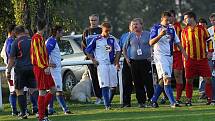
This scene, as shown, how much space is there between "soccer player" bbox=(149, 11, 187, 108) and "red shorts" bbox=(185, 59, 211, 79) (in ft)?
1.67

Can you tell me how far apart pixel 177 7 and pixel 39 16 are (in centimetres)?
5405

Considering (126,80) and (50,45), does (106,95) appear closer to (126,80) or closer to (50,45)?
(126,80)

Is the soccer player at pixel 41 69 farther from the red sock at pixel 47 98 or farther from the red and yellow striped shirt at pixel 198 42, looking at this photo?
the red and yellow striped shirt at pixel 198 42

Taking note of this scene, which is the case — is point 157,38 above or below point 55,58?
above

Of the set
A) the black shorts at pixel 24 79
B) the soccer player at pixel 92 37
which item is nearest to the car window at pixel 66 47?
the soccer player at pixel 92 37

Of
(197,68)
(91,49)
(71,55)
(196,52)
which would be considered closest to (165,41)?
(196,52)

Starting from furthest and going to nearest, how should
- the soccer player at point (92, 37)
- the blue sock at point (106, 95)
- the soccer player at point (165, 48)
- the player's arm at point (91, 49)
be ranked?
the soccer player at point (92, 37), the player's arm at point (91, 49), the blue sock at point (106, 95), the soccer player at point (165, 48)

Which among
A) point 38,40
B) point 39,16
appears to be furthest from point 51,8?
point 38,40

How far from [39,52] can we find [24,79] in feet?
4.67

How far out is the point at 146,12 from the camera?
242ft

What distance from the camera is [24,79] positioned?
13.7 metres

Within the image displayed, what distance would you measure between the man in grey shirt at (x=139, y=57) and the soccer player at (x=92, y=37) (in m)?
0.98

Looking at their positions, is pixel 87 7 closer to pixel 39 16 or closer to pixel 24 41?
pixel 39 16

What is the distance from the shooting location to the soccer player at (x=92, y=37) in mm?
15711
